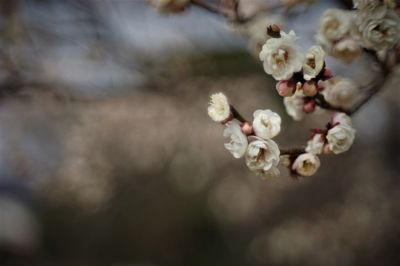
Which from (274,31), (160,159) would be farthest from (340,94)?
(160,159)

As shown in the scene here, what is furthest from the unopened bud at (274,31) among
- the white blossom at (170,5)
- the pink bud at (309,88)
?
the white blossom at (170,5)

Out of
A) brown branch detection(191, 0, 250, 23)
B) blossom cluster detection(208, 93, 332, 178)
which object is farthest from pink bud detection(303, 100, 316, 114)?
brown branch detection(191, 0, 250, 23)

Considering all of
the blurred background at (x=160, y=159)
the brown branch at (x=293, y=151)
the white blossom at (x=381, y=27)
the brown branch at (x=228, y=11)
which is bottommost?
the brown branch at (x=293, y=151)

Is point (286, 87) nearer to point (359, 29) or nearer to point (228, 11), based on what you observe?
point (359, 29)

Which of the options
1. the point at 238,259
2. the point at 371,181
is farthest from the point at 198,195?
the point at 371,181

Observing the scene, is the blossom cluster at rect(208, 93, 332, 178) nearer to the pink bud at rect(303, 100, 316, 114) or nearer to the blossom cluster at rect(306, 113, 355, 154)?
the blossom cluster at rect(306, 113, 355, 154)

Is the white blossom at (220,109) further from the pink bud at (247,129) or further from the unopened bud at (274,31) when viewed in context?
the unopened bud at (274,31)
